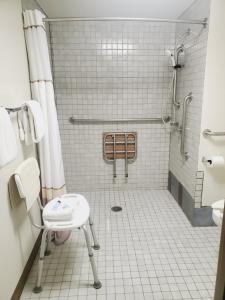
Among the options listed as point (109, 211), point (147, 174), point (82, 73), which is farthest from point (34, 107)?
point (147, 174)

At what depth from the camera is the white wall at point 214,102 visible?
6.04 ft

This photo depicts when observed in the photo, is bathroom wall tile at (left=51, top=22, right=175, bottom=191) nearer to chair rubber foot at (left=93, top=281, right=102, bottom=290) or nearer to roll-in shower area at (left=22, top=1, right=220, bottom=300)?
roll-in shower area at (left=22, top=1, right=220, bottom=300)

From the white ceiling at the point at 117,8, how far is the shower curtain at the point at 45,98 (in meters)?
0.54

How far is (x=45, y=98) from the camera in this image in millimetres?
1815

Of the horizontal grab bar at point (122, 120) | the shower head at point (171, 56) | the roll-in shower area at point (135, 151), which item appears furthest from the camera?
the horizontal grab bar at point (122, 120)

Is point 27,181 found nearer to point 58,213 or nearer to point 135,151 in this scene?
point 58,213

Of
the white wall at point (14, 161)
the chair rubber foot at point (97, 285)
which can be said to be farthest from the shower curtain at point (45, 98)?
the chair rubber foot at point (97, 285)

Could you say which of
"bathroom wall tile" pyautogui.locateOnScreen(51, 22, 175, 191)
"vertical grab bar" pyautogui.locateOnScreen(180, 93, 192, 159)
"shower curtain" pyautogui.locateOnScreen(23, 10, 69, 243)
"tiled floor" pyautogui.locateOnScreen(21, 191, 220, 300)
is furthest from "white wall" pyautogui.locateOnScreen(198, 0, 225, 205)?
"shower curtain" pyautogui.locateOnScreen(23, 10, 69, 243)

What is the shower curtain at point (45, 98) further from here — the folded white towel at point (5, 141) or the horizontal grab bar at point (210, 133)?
the horizontal grab bar at point (210, 133)

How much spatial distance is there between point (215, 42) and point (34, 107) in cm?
164

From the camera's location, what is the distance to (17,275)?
1471 mm

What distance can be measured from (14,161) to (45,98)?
62 cm

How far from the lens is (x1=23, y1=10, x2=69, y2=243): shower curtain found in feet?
5.61

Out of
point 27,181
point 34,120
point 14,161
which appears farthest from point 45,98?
point 27,181
